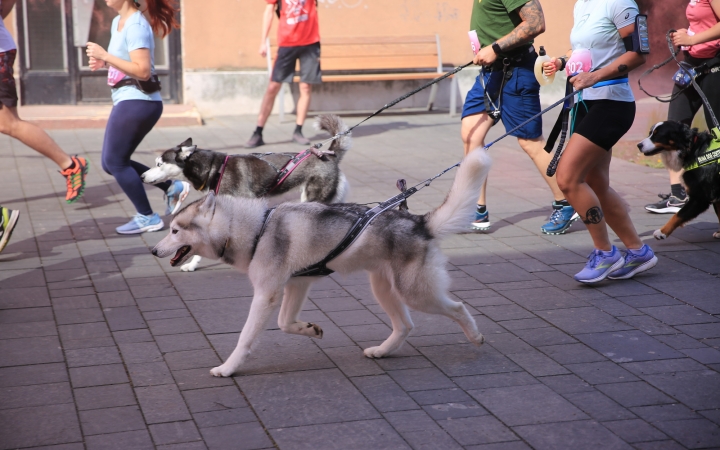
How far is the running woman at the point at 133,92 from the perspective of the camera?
20.5 ft

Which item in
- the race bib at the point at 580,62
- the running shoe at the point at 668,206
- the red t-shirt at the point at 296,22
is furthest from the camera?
the red t-shirt at the point at 296,22

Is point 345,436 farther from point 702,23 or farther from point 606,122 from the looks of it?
point 702,23

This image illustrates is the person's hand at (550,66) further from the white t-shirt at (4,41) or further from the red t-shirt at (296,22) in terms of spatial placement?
the red t-shirt at (296,22)

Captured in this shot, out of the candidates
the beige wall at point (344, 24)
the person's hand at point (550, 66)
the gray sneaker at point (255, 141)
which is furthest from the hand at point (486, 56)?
the beige wall at point (344, 24)

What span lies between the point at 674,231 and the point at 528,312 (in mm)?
2417

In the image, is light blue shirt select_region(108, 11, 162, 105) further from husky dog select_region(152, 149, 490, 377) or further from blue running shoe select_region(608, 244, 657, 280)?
blue running shoe select_region(608, 244, 657, 280)

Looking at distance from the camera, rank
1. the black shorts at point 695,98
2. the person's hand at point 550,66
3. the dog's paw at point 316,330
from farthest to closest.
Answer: the black shorts at point 695,98
the person's hand at point 550,66
the dog's paw at point 316,330

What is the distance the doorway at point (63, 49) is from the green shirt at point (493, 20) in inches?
293

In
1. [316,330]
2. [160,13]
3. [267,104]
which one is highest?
[160,13]

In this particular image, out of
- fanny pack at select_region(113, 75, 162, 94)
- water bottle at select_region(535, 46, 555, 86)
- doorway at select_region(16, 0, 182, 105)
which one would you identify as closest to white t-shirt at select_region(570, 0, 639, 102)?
water bottle at select_region(535, 46, 555, 86)

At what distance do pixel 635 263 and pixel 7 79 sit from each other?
5.51m

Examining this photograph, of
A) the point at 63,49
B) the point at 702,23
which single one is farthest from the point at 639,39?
the point at 63,49

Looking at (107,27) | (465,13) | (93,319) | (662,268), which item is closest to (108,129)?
(93,319)

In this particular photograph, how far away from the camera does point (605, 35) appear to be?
16.5 feet
